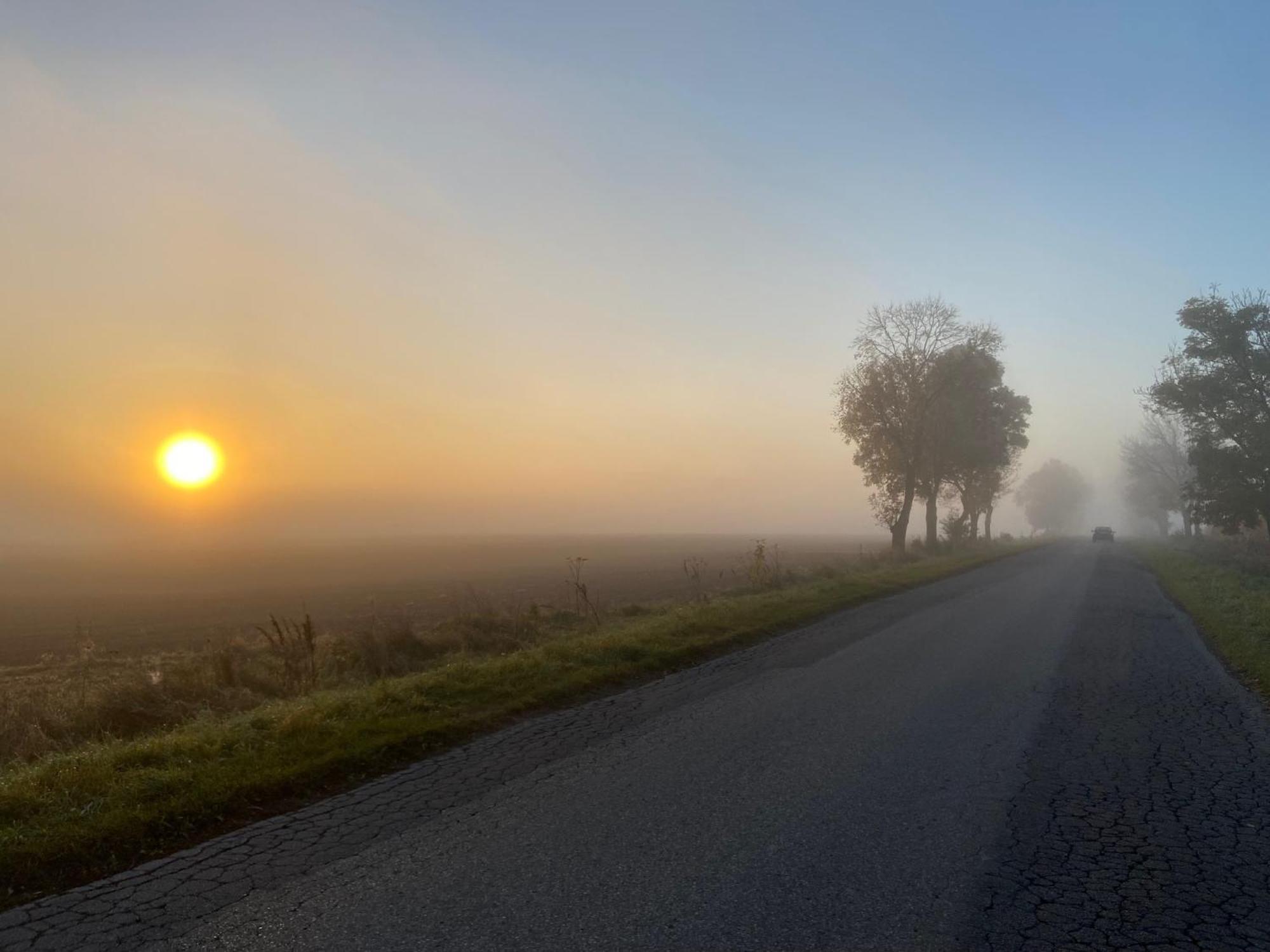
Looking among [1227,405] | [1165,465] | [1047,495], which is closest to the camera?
[1227,405]

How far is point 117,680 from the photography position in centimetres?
1210

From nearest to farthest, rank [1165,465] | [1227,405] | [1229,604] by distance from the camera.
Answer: [1229,604], [1227,405], [1165,465]

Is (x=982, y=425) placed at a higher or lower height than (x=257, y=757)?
higher

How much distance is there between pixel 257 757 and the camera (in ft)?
23.9

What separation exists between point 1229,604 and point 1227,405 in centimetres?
2345

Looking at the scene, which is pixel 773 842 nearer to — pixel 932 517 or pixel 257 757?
pixel 257 757

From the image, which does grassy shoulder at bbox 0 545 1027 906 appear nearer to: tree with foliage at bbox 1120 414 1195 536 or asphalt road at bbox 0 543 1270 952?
asphalt road at bbox 0 543 1270 952

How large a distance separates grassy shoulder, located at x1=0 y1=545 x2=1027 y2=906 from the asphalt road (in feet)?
1.73

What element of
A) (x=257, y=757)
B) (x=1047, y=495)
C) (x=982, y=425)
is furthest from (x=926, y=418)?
(x=1047, y=495)

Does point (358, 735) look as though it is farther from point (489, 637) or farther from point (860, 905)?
point (489, 637)

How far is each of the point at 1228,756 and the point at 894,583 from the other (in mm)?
18714

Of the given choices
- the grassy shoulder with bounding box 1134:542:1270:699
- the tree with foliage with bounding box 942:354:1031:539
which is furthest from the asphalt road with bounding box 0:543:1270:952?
the tree with foliage with bounding box 942:354:1031:539

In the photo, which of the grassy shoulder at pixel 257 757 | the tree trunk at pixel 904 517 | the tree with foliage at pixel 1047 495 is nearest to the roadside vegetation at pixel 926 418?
the tree trunk at pixel 904 517

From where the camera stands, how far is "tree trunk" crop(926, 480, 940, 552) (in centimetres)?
4428
